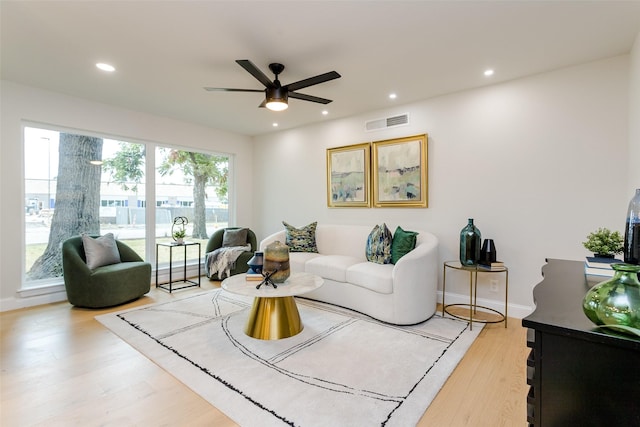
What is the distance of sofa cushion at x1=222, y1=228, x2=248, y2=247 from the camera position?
16.6ft

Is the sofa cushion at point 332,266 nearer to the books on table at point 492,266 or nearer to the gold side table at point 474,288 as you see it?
the gold side table at point 474,288

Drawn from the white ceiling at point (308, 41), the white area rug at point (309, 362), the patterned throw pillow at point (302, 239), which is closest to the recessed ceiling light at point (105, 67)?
the white ceiling at point (308, 41)

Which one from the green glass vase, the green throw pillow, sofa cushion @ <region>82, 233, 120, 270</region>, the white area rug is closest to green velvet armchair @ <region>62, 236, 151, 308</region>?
sofa cushion @ <region>82, 233, 120, 270</region>

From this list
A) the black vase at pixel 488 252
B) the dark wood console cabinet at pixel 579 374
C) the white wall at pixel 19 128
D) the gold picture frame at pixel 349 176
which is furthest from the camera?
the gold picture frame at pixel 349 176

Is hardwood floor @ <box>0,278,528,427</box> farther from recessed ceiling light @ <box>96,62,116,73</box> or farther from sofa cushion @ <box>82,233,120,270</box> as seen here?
recessed ceiling light @ <box>96,62,116,73</box>

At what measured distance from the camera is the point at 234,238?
5094 mm

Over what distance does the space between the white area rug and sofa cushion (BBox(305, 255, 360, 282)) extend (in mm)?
410

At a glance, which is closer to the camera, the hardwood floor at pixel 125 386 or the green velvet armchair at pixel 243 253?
the hardwood floor at pixel 125 386

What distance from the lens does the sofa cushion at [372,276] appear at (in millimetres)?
3084

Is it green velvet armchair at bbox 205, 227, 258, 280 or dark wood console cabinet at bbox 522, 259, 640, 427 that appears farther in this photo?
green velvet armchair at bbox 205, 227, 258, 280

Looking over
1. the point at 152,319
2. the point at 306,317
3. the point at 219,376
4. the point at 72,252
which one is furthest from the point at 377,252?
the point at 72,252

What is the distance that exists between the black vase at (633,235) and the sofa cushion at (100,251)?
4.70m

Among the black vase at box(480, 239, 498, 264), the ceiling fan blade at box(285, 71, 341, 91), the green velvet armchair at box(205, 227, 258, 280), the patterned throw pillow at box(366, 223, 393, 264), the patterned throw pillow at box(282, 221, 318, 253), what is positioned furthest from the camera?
the green velvet armchair at box(205, 227, 258, 280)

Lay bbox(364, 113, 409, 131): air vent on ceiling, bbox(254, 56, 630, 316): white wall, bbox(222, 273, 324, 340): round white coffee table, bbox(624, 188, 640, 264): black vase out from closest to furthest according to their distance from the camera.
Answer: bbox(624, 188, 640, 264): black vase
bbox(222, 273, 324, 340): round white coffee table
bbox(254, 56, 630, 316): white wall
bbox(364, 113, 409, 131): air vent on ceiling
